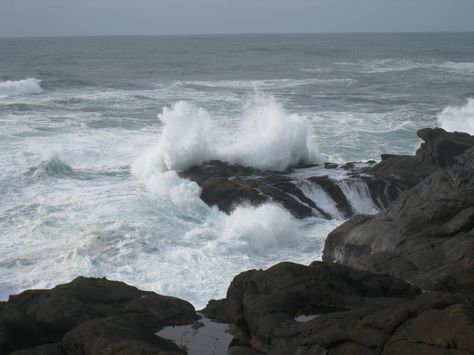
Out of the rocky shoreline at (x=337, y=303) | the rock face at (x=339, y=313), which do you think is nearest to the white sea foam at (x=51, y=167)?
the rocky shoreline at (x=337, y=303)

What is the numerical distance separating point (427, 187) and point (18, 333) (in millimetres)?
8061

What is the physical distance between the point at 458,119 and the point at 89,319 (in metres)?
24.0

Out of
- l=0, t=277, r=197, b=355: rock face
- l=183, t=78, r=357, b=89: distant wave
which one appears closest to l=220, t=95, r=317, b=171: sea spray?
l=0, t=277, r=197, b=355: rock face

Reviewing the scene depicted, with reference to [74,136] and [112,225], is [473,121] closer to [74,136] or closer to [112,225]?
[74,136]

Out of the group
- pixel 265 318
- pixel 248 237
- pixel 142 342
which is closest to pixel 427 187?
pixel 248 237

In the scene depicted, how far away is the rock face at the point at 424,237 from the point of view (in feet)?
29.8

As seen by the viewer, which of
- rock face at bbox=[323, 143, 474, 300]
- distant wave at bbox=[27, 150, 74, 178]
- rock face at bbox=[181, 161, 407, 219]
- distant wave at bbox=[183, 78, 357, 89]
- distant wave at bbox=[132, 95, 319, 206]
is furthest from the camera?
distant wave at bbox=[183, 78, 357, 89]

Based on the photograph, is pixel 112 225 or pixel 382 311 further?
pixel 112 225

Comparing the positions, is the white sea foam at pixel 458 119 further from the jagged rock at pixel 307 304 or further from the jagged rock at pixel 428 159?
the jagged rock at pixel 307 304

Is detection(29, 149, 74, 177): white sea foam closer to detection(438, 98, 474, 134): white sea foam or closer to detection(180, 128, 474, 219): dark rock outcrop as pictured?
detection(180, 128, 474, 219): dark rock outcrop

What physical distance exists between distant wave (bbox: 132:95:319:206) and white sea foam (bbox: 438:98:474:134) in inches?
353

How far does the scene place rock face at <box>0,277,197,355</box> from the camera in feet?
22.1

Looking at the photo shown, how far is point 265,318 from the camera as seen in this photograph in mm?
7215

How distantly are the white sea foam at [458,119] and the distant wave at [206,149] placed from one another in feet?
29.4
